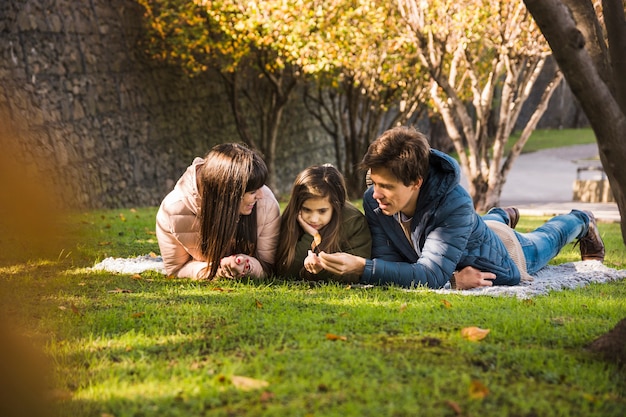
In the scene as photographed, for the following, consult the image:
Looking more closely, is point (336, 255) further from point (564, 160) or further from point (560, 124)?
point (560, 124)

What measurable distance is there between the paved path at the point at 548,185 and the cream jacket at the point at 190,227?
8.13 metres

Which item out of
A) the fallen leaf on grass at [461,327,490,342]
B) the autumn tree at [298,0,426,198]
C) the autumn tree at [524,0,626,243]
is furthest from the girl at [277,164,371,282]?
the autumn tree at [298,0,426,198]

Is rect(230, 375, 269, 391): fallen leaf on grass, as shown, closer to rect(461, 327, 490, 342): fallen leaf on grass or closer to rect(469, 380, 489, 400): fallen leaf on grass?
rect(469, 380, 489, 400): fallen leaf on grass

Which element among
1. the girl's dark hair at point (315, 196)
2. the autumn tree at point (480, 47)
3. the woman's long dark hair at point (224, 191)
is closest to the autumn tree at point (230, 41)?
the autumn tree at point (480, 47)

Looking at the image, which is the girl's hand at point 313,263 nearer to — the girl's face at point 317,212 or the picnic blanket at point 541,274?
the girl's face at point 317,212

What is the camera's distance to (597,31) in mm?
3857

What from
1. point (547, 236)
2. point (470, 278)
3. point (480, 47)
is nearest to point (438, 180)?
point (470, 278)

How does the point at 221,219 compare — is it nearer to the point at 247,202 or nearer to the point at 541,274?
the point at 247,202

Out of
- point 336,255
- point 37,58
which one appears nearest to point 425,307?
point 336,255

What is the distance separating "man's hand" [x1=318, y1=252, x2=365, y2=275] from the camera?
4473 mm

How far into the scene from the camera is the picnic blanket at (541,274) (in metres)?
4.81

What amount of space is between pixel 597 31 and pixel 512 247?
2005 millimetres

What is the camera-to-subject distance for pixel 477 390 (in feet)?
8.69

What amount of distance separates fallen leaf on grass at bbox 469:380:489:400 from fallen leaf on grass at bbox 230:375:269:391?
0.72 m
